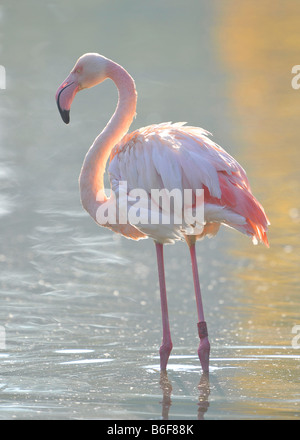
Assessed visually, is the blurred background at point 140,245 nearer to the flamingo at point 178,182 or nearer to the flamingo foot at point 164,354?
the flamingo foot at point 164,354

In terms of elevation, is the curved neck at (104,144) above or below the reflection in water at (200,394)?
above

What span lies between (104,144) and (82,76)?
0.41 meters

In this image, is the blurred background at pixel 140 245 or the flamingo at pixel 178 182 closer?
the blurred background at pixel 140 245

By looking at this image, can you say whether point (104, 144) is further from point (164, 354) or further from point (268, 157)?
point (268, 157)

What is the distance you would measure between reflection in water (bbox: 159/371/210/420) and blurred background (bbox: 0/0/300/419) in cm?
2

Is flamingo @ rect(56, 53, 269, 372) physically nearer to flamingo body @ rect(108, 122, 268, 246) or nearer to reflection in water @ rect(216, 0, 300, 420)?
flamingo body @ rect(108, 122, 268, 246)

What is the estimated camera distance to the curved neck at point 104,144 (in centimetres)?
461

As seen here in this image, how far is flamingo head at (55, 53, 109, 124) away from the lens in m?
4.79

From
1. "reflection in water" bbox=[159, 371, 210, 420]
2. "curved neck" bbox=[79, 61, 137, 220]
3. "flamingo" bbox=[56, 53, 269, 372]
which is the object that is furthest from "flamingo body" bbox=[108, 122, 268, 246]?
"reflection in water" bbox=[159, 371, 210, 420]

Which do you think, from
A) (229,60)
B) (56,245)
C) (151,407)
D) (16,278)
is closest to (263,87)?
(229,60)

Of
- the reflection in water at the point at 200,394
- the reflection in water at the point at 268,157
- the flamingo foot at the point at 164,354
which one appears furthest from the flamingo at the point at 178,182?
the reflection in water at the point at 268,157

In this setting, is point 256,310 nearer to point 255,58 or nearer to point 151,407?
point 151,407

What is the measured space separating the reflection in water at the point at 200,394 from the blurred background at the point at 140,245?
0.7 inches

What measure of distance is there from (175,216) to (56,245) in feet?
8.65
